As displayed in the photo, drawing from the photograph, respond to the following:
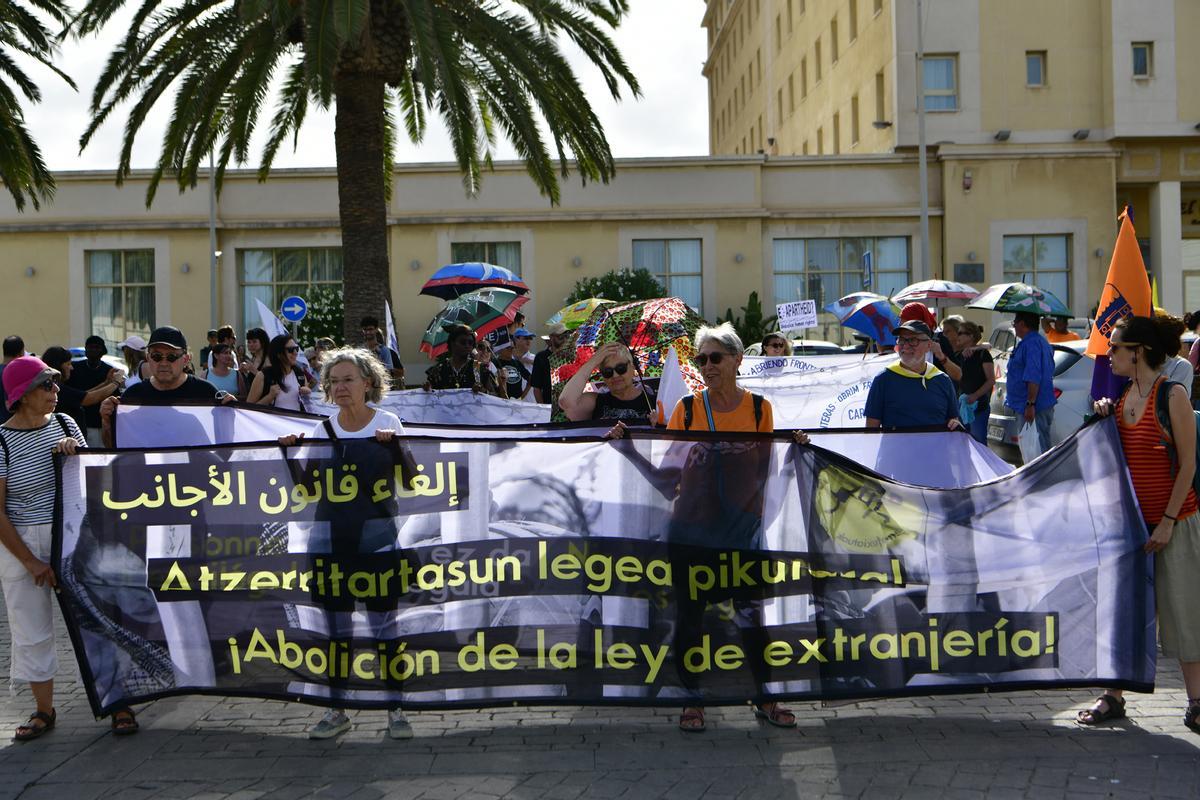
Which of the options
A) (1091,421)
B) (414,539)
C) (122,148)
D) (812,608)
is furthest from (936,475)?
(122,148)

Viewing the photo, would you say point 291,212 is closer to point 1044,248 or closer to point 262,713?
point 1044,248

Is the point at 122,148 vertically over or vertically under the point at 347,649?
over

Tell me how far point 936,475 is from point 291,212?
29.6 m

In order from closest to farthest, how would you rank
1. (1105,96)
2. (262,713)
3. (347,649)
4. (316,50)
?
1. (347,649)
2. (262,713)
3. (316,50)
4. (1105,96)

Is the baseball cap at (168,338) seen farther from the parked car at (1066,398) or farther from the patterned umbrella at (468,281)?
the patterned umbrella at (468,281)

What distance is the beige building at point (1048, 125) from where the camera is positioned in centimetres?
3550

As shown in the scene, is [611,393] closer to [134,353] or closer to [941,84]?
[134,353]

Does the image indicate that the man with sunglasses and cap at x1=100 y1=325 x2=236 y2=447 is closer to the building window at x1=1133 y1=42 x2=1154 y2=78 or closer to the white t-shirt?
the white t-shirt

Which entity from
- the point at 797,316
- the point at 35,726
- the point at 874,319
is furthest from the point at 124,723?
the point at 797,316

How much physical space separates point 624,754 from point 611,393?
224 cm

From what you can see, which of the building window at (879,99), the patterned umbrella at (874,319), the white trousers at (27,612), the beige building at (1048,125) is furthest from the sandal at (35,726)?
the building window at (879,99)

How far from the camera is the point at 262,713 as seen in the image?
6.07m

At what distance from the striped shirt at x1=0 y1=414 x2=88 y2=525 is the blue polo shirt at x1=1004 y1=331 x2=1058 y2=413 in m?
8.35

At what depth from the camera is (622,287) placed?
109 ft
